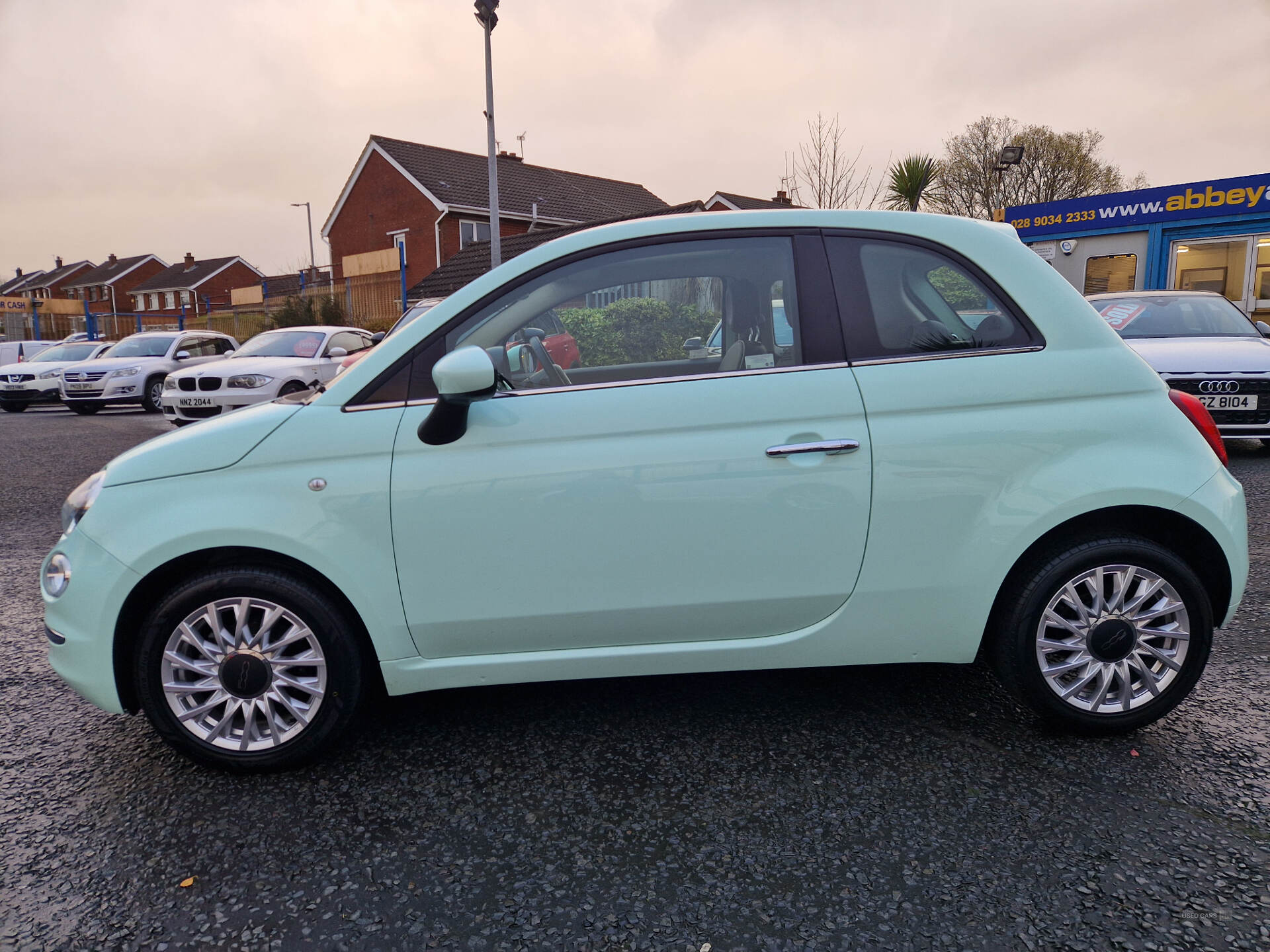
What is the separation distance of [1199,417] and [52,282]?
97773 millimetres

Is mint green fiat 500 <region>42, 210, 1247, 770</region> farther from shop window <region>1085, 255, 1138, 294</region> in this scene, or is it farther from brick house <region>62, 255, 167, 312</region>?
brick house <region>62, 255, 167, 312</region>

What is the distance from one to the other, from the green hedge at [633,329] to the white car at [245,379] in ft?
33.3

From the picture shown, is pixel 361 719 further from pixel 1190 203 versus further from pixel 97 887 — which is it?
pixel 1190 203

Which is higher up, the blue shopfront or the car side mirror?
the blue shopfront

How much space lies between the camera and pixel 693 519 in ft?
8.73

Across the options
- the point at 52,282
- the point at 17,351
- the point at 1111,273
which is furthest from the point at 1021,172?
Result: the point at 52,282

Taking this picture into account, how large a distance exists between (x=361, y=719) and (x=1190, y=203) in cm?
1881

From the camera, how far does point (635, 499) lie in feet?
8.67

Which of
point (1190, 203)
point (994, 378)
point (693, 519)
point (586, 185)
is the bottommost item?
point (693, 519)

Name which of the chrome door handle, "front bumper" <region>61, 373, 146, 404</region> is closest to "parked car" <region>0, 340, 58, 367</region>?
"front bumper" <region>61, 373, 146, 404</region>

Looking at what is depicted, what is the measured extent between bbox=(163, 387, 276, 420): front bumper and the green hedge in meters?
10.3

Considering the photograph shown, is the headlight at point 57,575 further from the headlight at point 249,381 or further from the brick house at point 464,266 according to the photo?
the brick house at point 464,266

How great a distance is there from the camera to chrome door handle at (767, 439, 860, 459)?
2.65 meters

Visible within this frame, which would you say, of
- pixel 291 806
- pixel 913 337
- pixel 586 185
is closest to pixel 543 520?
pixel 291 806
